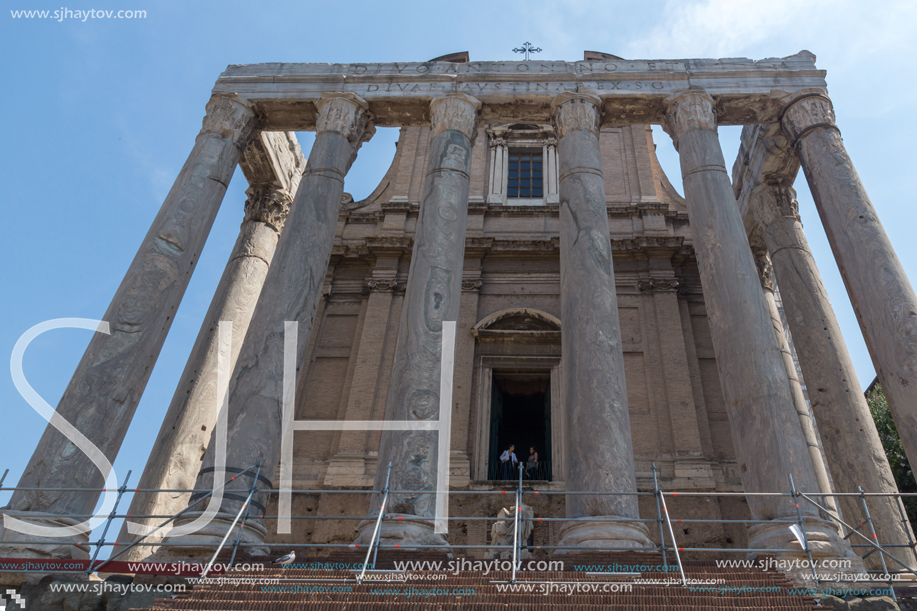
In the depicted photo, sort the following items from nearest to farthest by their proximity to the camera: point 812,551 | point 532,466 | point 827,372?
point 812,551 < point 827,372 < point 532,466

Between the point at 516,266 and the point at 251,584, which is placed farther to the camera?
the point at 516,266

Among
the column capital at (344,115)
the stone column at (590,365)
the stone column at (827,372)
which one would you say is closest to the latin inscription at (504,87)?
the column capital at (344,115)

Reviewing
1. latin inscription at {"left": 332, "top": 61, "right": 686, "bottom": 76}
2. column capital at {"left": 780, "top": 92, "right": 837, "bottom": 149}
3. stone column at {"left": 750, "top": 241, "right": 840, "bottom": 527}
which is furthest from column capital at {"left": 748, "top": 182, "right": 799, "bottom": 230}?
latin inscription at {"left": 332, "top": 61, "right": 686, "bottom": 76}

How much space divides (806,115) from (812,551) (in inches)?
378

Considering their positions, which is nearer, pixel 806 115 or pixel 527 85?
pixel 806 115

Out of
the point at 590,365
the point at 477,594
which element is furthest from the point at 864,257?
the point at 477,594

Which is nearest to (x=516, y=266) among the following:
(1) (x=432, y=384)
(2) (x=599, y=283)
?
(2) (x=599, y=283)

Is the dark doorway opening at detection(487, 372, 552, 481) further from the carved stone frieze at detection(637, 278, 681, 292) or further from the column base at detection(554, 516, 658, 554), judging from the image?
the column base at detection(554, 516, 658, 554)

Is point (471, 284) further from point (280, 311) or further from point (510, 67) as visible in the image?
point (280, 311)

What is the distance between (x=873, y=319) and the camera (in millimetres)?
11211

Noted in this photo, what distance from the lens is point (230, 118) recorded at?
15.0m

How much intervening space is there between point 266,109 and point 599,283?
934 cm

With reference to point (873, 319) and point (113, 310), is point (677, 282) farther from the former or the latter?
point (113, 310)

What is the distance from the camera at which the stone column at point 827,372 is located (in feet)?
43.2
